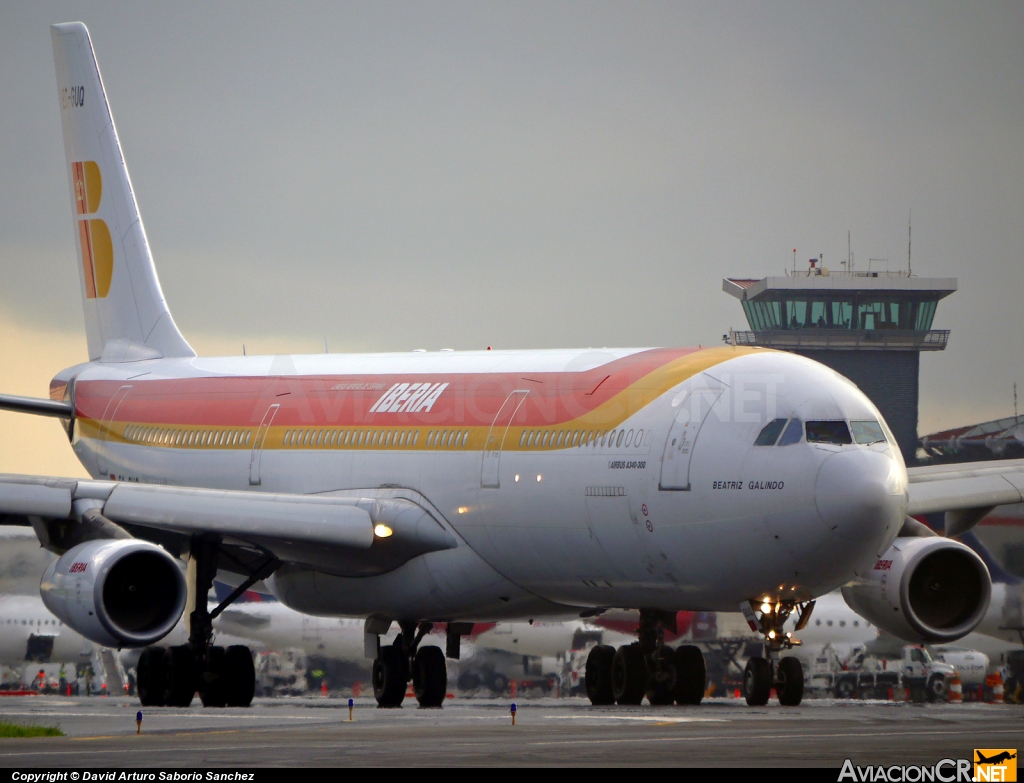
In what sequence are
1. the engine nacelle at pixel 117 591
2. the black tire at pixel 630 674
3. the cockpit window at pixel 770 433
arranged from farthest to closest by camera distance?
the black tire at pixel 630 674 → the engine nacelle at pixel 117 591 → the cockpit window at pixel 770 433

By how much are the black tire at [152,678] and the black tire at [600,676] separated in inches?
256

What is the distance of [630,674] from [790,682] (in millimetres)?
2726

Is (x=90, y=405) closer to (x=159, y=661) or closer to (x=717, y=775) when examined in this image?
(x=159, y=661)

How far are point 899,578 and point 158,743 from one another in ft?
34.8

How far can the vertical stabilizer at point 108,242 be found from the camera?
33.5 meters

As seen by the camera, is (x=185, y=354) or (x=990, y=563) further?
(x=185, y=354)

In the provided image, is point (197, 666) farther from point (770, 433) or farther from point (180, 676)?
point (770, 433)

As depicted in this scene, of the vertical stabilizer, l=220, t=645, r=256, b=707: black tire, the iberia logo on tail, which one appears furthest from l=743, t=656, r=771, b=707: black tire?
the iberia logo on tail

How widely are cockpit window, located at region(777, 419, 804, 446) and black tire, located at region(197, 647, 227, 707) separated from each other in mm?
9879

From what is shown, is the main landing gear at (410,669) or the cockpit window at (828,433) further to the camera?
the main landing gear at (410,669)

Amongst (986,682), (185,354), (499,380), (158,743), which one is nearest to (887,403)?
(986,682)

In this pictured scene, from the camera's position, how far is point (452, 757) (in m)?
13.9

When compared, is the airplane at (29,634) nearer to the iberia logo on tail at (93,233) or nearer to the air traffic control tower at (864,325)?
the iberia logo on tail at (93,233)

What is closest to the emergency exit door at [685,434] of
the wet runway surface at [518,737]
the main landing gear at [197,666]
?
the wet runway surface at [518,737]
